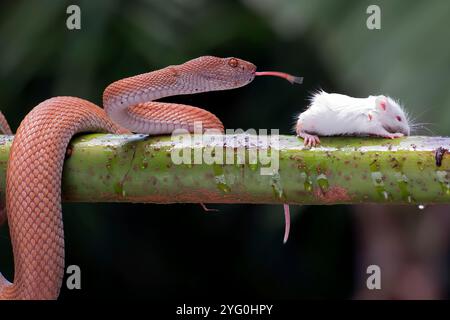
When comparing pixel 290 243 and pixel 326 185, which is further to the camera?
pixel 290 243

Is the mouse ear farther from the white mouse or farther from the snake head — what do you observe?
the snake head

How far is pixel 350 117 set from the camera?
1823 mm

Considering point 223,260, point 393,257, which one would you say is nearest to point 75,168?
point 393,257

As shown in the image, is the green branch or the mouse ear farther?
the mouse ear

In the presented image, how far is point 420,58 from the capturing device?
3.25m

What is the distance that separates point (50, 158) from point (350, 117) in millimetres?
677

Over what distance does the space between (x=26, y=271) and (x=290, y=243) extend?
290 cm

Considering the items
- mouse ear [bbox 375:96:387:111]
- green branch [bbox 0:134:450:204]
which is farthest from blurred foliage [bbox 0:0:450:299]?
green branch [bbox 0:134:450:204]

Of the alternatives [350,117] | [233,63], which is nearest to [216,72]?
[233,63]

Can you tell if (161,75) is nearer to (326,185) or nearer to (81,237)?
(326,185)

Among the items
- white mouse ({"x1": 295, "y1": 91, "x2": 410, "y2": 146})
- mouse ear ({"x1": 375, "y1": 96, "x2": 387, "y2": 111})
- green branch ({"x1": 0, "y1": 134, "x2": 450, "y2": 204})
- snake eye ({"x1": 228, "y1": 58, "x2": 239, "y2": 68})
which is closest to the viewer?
green branch ({"x1": 0, "y1": 134, "x2": 450, "y2": 204})

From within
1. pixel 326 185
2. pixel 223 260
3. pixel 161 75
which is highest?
pixel 161 75

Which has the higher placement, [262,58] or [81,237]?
[262,58]

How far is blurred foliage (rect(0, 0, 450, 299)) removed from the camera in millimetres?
3332
